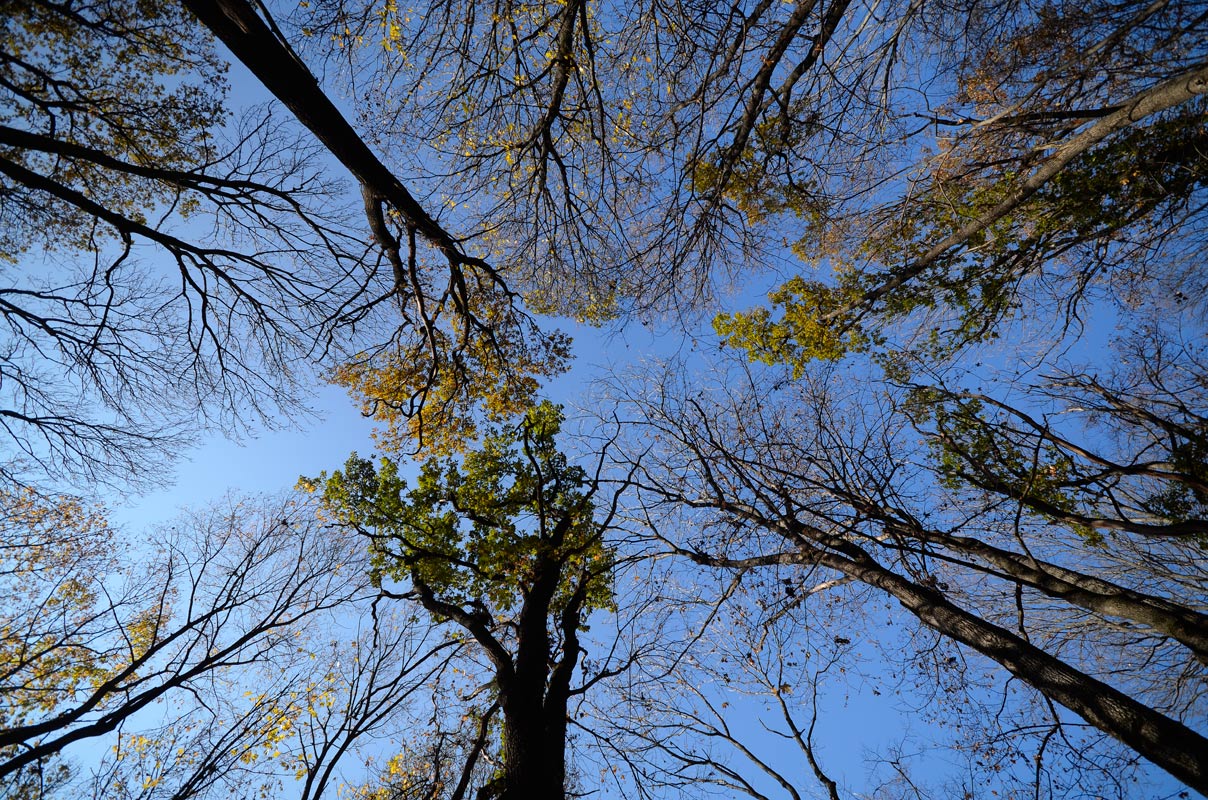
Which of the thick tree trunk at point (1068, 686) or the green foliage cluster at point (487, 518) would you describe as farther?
the green foliage cluster at point (487, 518)

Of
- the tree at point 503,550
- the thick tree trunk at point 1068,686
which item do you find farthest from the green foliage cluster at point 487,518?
the thick tree trunk at point 1068,686

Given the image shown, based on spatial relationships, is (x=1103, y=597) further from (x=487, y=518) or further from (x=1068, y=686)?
(x=487, y=518)

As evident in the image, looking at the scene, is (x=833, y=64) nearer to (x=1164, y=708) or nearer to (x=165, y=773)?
(x=1164, y=708)

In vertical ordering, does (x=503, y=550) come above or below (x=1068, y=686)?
above

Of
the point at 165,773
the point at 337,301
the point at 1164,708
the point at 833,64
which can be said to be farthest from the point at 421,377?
the point at 1164,708

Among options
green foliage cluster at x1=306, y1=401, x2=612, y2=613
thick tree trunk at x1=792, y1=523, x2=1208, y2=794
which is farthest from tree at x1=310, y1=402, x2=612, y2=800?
thick tree trunk at x1=792, y1=523, x2=1208, y2=794

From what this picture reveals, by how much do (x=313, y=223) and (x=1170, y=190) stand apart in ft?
33.8

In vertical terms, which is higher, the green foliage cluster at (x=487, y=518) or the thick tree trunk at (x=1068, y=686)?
the green foliage cluster at (x=487, y=518)

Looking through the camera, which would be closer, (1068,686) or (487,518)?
(1068,686)

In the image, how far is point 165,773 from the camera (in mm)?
6887

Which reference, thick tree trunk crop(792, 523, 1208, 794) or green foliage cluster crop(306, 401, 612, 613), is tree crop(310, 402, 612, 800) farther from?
thick tree trunk crop(792, 523, 1208, 794)

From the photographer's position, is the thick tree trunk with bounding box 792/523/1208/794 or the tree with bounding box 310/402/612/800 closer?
the thick tree trunk with bounding box 792/523/1208/794

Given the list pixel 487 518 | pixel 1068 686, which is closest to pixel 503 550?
pixel 487 518

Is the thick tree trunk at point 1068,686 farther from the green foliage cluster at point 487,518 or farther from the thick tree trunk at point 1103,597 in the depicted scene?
the green foliage cluster at point 487,518
